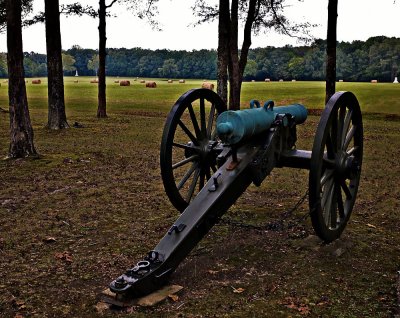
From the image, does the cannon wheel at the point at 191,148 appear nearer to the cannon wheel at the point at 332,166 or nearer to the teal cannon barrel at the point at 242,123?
the teal cannon barrel at the point at 242,123

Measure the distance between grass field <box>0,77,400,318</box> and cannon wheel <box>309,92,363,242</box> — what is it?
40 cm

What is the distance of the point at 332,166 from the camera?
5770mm

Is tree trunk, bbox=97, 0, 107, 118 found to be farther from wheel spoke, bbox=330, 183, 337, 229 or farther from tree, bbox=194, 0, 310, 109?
wheel spoke, bbox=330, 183, 337, 229

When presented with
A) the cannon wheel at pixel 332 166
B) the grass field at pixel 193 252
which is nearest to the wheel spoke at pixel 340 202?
the cannon wheel at pixel 332 166

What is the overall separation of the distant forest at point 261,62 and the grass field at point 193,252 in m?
46.0

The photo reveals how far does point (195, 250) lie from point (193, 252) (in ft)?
0.27

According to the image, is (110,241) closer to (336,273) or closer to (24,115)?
(336,273)

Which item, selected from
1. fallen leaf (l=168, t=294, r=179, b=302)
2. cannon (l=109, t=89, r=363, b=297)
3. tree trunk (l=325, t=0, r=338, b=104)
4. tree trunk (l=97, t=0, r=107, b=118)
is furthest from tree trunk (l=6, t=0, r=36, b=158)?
tree trunk (l=97, t=0, r=107, b=118)

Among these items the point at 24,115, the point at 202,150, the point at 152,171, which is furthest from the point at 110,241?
the point at 24,115

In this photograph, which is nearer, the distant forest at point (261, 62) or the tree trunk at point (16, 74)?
the tree trunk at point (16, 74)

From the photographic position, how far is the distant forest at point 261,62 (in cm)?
7862

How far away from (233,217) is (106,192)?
2639 mm

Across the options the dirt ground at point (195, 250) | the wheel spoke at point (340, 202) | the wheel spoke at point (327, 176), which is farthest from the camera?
the wheel spoke at point (340, 202)

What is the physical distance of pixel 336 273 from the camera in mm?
5379
